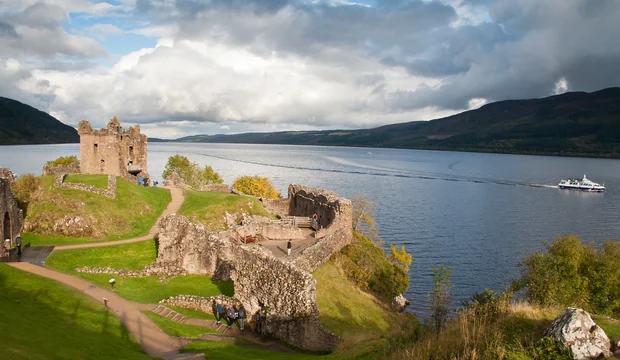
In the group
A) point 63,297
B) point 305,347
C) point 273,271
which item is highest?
point 273,271

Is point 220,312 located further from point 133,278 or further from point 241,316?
point 133,278

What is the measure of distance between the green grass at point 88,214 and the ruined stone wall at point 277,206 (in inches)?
562

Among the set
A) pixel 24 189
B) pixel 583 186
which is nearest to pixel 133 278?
pixel 24 189

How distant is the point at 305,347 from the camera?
21.1m

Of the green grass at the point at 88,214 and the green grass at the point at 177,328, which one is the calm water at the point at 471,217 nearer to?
the green grass at the point at 177,328

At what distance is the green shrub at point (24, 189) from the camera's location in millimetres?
41431

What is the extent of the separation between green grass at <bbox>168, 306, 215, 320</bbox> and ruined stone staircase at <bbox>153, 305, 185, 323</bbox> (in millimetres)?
376

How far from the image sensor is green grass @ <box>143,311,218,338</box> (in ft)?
68.5

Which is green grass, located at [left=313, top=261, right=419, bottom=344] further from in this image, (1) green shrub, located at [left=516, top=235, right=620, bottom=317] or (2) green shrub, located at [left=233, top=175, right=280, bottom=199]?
(2) green shrub, located at [left=233, top=175, right=280, bottom=199]

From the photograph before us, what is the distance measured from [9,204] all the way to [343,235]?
26.7 m

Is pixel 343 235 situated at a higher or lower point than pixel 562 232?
higher

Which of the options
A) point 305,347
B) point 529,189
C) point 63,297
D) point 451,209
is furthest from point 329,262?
point 529,189

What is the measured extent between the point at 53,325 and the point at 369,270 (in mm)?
25214

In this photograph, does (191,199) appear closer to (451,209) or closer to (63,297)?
(63,297)
